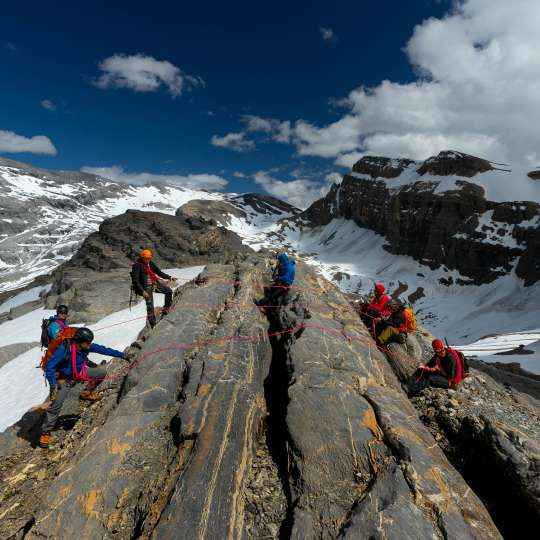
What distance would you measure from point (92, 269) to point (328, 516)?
4702 cm

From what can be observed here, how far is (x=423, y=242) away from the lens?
196 m

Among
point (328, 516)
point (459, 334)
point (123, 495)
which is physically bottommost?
point (459, 334)

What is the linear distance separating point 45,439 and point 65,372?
1969mm

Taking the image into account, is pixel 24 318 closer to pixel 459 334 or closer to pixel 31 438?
pixel 31 438

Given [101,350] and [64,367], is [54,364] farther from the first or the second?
[101,350]

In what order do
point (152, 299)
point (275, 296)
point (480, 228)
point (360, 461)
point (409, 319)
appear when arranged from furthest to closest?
point (480, 228)
point (275, 296)
point (152, 299)
point (409, 319)
point (360, 461)

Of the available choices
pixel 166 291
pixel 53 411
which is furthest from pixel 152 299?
pixel 53 411

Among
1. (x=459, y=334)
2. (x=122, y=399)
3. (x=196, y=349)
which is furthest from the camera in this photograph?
(x=459, y=334)

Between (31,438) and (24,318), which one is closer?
(31,438)

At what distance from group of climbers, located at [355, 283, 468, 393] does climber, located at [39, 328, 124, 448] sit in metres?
10.9

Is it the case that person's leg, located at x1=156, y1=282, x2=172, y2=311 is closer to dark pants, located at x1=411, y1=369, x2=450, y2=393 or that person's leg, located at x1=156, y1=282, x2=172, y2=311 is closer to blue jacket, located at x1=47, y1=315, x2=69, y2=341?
blue jacket, located at x1=47, y1=315, x2=69, y2=341

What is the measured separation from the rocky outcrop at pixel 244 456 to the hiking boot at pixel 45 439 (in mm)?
361

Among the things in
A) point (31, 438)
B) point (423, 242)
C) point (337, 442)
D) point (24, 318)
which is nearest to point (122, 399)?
point (31, 438)

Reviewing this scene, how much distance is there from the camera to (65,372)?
11.4 meters
